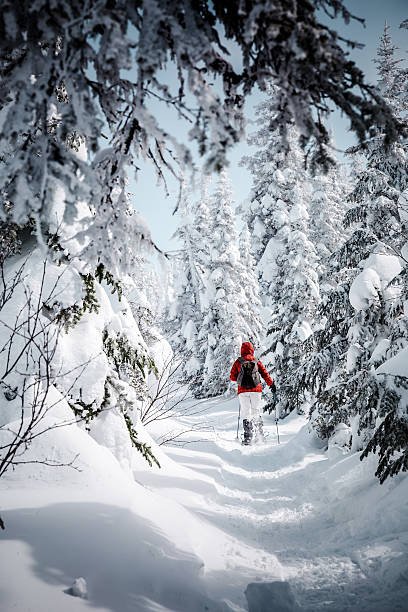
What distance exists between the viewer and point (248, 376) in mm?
9359

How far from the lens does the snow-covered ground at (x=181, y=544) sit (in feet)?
7.63

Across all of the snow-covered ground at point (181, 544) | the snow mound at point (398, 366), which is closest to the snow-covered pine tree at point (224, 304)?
the snow-covered ground at point (181, 544)

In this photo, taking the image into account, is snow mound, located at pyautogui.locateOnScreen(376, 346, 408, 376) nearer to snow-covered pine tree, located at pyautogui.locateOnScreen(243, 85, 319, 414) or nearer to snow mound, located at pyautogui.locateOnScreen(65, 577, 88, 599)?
snow mound, located at pyautogui.locateOnScreen(65, 577, 88, 599)

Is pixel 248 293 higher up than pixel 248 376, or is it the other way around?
pixel 248 293

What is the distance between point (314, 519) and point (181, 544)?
88.1 inches

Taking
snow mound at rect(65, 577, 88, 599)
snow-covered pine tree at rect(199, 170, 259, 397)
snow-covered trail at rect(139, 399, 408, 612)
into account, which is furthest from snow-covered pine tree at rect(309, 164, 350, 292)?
snow mound at rect(65, 577, 88, 599)

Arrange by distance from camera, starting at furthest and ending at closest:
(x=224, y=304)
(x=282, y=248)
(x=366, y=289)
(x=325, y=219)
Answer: (x=325, y=219), (x=224, y=304), (x=282, y=248), (x=366, y=289)

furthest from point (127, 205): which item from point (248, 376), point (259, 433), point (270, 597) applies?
point (259, 433)

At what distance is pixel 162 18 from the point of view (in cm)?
177

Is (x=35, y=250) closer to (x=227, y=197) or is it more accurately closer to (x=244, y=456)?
(x=244, y=456)

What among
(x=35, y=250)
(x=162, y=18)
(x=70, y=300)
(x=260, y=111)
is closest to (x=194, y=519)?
(x=70, y=300)

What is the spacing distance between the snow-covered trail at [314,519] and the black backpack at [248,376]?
2.10 m

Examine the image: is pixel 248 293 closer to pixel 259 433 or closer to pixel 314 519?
pixel 259 433

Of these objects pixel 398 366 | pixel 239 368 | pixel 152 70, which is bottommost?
pixel 239 368
